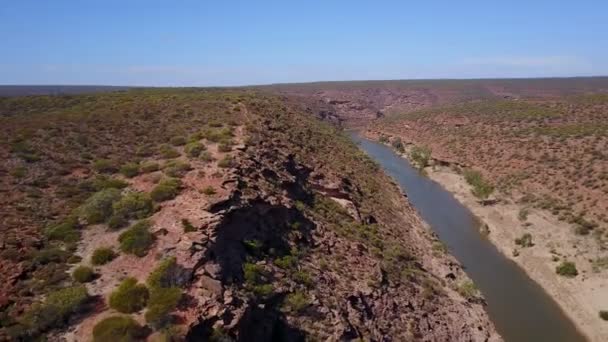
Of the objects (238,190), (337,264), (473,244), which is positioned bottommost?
(473,244)

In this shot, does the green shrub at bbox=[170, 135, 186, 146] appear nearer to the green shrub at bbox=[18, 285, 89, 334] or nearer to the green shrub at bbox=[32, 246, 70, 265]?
the green shrub at bbox=[32, 246, 70, 265]

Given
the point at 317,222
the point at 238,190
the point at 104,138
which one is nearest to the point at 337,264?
the point at 317,222

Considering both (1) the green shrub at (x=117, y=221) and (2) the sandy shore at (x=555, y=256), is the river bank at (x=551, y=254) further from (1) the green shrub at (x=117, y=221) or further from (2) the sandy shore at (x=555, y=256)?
(1) the green shrub at (x=117, y=221)

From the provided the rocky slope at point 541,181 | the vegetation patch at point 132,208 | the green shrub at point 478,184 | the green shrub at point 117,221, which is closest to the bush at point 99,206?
the vegetation patch at point 132,208

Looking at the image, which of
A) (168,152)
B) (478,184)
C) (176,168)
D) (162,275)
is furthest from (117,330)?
(478,184)

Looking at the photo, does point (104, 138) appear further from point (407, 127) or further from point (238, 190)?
point (407, 127)

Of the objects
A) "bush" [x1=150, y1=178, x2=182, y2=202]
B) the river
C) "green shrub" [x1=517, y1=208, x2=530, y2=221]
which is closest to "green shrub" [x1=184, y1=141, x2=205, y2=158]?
"bush" [x1=150, y1=178, x2=182, y2=202]

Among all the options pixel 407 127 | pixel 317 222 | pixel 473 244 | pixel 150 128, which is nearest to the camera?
pixel 317 222

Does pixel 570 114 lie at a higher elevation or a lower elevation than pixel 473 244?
higher
